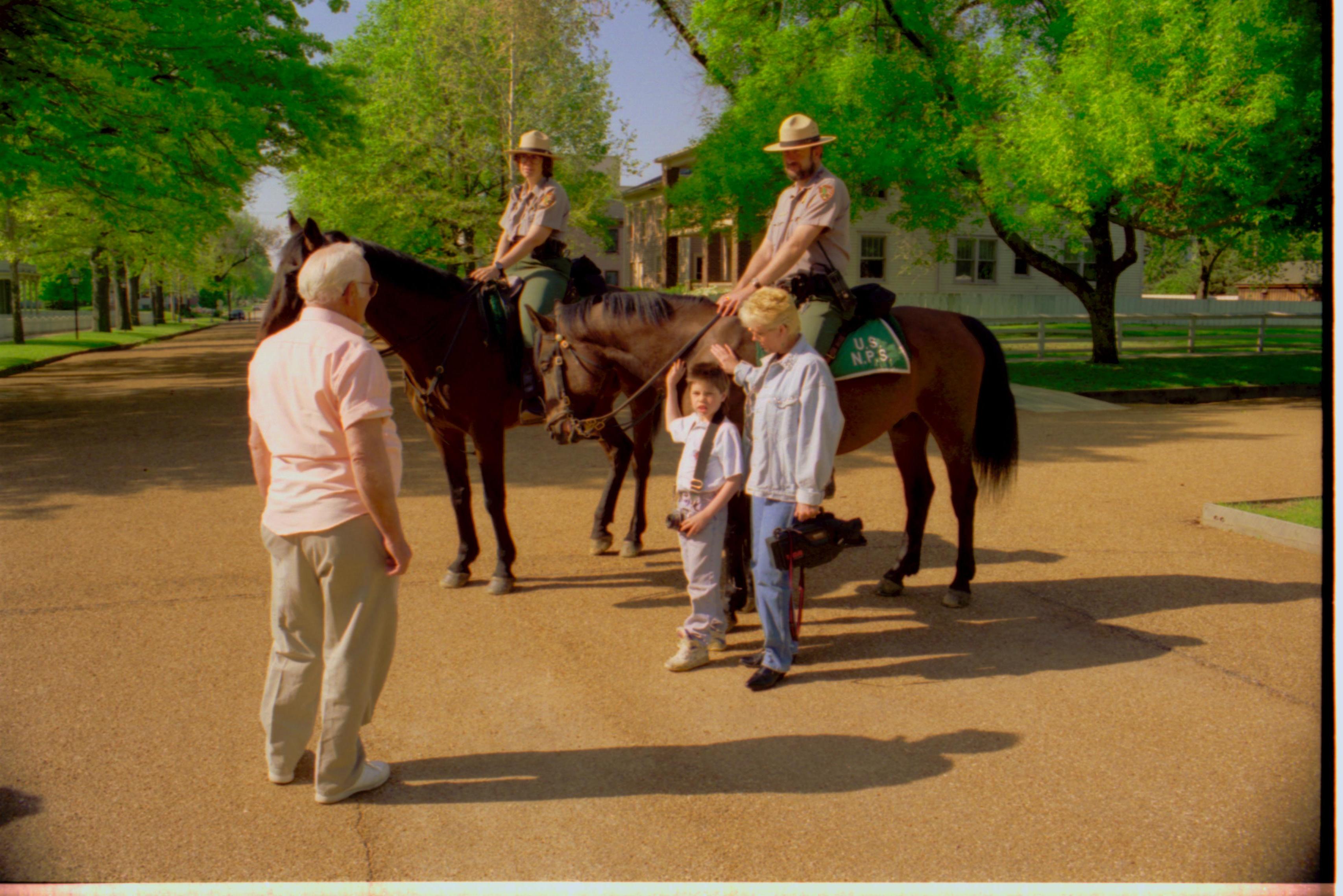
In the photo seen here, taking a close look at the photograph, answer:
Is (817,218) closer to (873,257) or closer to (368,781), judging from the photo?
(368,781)

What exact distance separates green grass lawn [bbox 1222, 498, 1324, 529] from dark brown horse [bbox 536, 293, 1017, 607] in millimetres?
2538

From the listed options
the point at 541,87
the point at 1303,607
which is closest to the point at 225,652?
the point at 1303,607

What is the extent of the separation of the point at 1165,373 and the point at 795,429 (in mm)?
17173

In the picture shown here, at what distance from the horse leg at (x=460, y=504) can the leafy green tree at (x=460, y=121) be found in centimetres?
1923

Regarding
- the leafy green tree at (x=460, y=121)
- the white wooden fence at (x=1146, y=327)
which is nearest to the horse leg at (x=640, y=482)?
the white wooden fence at (x=1146, y=327)

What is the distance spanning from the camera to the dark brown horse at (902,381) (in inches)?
223

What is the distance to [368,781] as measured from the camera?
3.54 meters

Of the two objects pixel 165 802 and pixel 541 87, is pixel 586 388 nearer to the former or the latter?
pixel 165 802

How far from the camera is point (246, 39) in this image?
17.4 metres

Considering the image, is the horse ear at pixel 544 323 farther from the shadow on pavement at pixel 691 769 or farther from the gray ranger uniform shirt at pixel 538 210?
the shadow on pavement at pixel 691 769

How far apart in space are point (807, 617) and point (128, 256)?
121ft

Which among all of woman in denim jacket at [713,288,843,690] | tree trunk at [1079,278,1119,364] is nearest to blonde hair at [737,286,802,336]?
woman in denim jacket at [713,288,843,690]

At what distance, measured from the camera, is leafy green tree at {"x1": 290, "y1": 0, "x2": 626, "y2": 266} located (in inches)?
997

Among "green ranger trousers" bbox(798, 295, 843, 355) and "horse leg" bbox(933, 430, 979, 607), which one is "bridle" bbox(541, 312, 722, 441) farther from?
"horse leg" bbox(933, 430, 979, 607)
